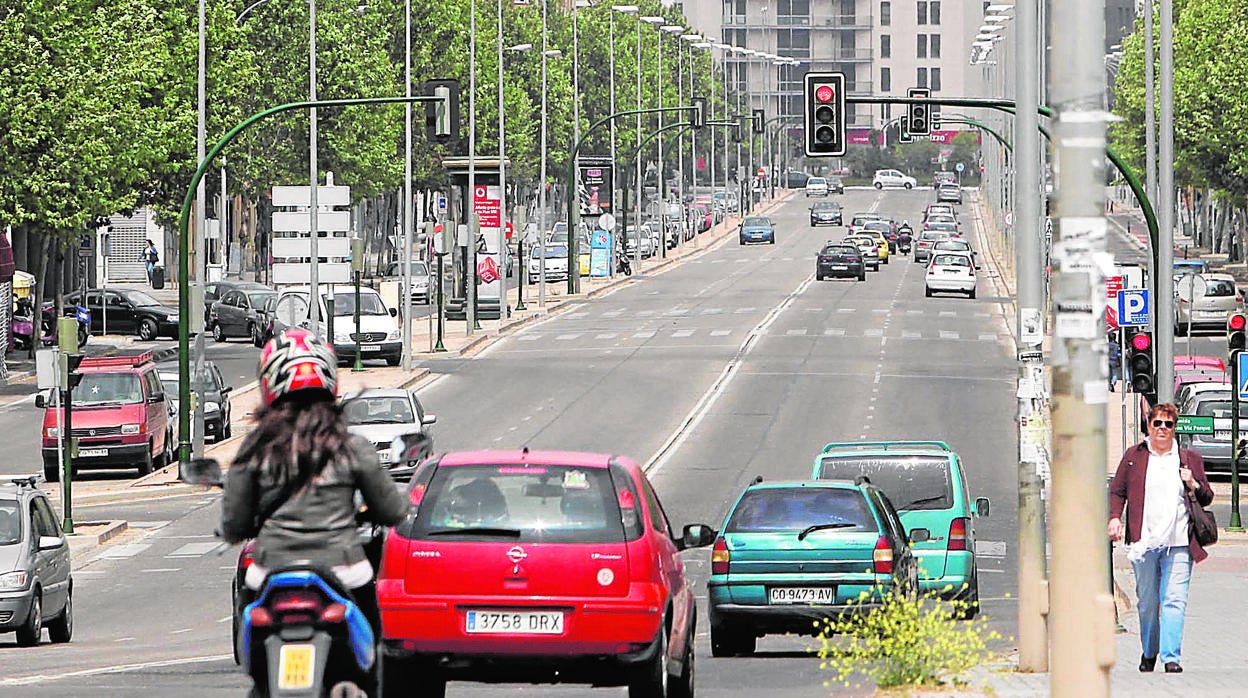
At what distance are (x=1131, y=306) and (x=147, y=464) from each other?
1571cm

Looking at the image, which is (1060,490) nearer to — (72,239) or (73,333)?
(73,333)

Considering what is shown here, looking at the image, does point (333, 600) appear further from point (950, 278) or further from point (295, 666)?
point (950, 278)

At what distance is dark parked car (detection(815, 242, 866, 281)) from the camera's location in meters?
94.1

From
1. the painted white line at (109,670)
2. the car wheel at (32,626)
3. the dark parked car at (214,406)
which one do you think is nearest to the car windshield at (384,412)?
the dark parked car at (214,406)

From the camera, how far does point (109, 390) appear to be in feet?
127

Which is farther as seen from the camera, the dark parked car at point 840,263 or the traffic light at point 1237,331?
the dark parked car at point 840,263

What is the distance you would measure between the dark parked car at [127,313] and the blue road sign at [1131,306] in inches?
1513

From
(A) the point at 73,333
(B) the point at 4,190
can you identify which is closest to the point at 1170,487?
(A) the point at 73,333

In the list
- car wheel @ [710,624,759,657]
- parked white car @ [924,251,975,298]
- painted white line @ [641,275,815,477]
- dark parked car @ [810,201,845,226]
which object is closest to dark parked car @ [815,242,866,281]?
parked white car @ [924,251,975,298]

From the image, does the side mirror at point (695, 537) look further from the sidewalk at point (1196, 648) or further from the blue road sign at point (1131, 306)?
the blue road sign at point (1131, 306)

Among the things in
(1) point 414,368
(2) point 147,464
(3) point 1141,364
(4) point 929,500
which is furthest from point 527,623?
(1) point 414,368

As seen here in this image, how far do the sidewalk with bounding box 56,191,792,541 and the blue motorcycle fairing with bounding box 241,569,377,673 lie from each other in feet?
2.14

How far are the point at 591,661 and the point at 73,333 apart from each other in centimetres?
2047

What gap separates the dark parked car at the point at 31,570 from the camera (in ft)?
65.9
